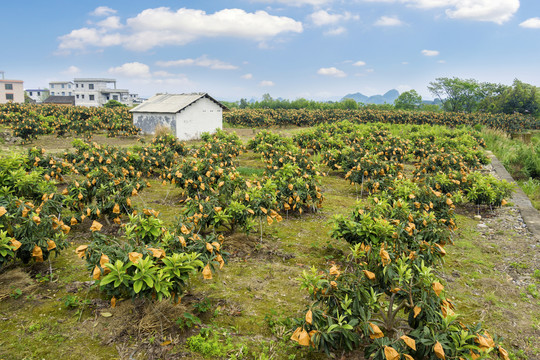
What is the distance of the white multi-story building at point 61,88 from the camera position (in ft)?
300

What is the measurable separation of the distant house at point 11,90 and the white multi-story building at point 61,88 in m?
22.9

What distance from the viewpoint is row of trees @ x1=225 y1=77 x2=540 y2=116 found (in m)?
44.1

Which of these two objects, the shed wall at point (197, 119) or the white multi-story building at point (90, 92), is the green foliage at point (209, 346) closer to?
the shed wall at point (197, 119)

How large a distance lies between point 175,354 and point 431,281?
8.80 ft

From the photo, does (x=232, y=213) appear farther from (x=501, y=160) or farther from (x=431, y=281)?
(x=501, y=160)

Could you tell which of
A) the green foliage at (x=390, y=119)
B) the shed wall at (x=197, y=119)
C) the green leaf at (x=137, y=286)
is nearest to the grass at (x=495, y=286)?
the green leaf at (x=137, y=286)

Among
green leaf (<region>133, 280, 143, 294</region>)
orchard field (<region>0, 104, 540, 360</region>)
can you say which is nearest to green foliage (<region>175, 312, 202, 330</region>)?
orchard field (<region>0, 104, 540, 360</region>)

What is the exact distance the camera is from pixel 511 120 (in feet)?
115

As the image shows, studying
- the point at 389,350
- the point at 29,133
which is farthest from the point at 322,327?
the point at 29,133

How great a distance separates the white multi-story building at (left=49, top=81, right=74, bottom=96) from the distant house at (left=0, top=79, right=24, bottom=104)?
901 inches

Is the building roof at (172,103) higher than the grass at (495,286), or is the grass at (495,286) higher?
the building roof at (172,103)

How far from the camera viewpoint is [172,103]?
24109 millimetres

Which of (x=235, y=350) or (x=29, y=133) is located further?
(x=29, y=133)

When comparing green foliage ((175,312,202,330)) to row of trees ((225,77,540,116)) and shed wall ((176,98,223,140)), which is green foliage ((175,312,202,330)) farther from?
row of trees ((225,77,540,116))
